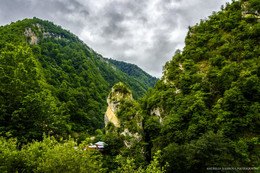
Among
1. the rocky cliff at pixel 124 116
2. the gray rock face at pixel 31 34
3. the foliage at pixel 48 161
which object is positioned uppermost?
the gray rock face at pixel 31 34

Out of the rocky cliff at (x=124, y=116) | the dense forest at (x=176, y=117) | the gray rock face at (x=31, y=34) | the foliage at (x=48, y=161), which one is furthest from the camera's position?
the gray rock face at (x=31, y=34)

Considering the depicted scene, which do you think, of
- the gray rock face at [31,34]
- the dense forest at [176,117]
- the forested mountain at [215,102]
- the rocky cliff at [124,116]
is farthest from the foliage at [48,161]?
the gray rock face at [31,34]

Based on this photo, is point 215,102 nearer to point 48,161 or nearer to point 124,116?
point 124,116

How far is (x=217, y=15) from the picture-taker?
4666 centimetres

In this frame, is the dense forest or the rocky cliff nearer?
the dense forest

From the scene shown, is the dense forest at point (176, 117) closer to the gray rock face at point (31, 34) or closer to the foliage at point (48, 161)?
the foliage at point (48, 161)

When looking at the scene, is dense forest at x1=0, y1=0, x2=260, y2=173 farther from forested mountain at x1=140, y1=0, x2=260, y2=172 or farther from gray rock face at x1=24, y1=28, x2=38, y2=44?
gray rock face at x1=24, y1=28, x2=38, y2=44

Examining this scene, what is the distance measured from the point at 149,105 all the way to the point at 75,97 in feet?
169

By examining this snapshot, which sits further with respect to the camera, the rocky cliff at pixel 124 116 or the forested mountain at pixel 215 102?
the rocky cliff at pixel 124 116

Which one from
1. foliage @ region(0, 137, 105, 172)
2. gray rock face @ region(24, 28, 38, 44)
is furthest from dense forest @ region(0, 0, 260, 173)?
gray rock face @ region(24, 28, 38, 44)

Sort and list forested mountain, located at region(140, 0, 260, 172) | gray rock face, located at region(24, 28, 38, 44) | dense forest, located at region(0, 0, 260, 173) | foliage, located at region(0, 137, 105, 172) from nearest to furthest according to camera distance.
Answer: foliage, located at region(0, 137, 105, 172) → dense forest, located at region(0, 0, 260, 173) → forested mountain, located at region(140, 0, 260, 172) → gray rock face, located at region(24, 28, 38, 44)

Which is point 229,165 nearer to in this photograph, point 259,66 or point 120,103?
point 259,66

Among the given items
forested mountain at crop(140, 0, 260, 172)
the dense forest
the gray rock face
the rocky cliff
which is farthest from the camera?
the gray rock face

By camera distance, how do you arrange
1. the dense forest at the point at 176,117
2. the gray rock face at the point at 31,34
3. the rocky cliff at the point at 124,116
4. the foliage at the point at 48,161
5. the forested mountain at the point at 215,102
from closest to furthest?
1. the foliage at the point at 48,161
2. the dense forest at the point at 176,117
3. the forested mountain at the point at 215,102
4. the rocky cliff at the point at 124,116
5. the gray rock face at the point at 31,34
